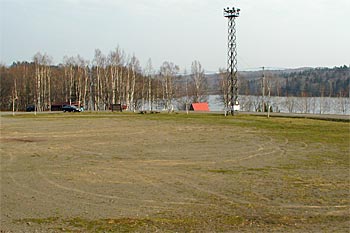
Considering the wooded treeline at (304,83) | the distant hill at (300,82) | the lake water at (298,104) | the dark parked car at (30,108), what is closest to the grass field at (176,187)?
the lake water at (298,104)

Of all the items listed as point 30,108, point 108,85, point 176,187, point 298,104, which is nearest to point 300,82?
point 298,104

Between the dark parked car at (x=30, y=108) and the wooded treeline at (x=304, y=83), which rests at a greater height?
the wooded treeline at (x=304, y=83)

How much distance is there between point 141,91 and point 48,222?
228ft

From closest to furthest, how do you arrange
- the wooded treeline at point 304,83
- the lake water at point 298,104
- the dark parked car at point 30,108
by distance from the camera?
the lake water at point 298,104 → the dark parked car at point 30,108 → the wooded treeline at point 304,83

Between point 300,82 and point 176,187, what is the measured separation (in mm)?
84310

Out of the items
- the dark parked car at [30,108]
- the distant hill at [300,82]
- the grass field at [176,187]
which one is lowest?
the grass field at [176,187]

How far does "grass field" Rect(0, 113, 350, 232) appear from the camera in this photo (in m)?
7.47

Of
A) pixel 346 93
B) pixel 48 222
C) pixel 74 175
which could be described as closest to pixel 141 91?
pixel 346 93

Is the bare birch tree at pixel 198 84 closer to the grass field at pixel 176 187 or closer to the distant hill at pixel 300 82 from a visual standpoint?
the distant hill at pixel 300 82

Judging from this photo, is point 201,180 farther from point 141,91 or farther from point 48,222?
point 141,91

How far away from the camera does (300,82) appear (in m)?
90.6

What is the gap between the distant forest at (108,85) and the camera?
238ft

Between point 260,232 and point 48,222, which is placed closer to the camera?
point 260,232

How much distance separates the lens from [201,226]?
23.7ft
